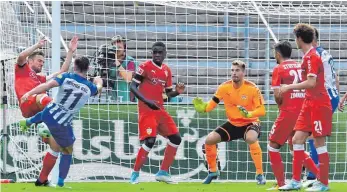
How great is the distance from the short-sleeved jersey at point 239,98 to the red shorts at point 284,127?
128 centimetres

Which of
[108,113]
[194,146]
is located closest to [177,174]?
[194,146]

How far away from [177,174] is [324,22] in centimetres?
427

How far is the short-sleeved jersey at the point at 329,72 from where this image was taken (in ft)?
32.2

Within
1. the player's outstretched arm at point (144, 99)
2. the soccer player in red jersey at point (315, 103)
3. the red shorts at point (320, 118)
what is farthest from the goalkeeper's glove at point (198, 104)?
the red shorts at point (320, 118)

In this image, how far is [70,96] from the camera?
414 inches

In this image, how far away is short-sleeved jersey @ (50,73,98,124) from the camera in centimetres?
1047

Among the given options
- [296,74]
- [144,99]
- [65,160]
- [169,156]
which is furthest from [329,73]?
[65,160]

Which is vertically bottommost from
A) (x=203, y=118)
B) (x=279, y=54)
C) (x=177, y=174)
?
(x=177, y=174)

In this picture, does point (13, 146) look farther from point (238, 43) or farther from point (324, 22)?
point (324, 22)

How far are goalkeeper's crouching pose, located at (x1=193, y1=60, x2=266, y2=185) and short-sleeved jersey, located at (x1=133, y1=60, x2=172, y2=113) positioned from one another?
2.13 ft

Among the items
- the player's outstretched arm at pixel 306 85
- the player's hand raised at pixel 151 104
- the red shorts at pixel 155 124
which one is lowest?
the red shorts at pixel 155 124

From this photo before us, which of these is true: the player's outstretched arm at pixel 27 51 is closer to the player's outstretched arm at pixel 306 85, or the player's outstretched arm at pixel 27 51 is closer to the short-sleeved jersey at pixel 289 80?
the short-sleeved jersey at pixel 289 80

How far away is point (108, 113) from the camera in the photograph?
13.6 m

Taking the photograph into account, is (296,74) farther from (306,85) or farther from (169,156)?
(169,156)
